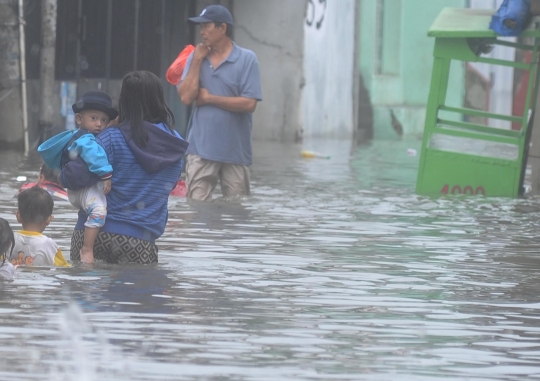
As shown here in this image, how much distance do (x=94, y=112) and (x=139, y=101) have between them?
0.26 meters

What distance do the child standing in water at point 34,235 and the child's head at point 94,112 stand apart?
43cm

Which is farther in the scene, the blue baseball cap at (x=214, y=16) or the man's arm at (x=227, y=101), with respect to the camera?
the man's arm at (x=227, y=101)

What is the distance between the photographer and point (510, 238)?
9219mm

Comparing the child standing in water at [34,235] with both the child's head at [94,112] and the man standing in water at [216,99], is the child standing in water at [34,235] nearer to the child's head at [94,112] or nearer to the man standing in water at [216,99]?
the child's head at [94,112]

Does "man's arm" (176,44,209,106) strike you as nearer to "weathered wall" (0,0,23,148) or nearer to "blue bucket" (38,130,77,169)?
"blue bucket" (38,130,77,169)

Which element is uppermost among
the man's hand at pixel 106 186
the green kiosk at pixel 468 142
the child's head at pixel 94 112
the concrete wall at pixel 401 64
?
the child's head at pixel 94 112

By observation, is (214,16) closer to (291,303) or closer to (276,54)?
(291,303)

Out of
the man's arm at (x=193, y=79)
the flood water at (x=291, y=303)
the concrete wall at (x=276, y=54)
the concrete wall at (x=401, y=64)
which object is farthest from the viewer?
the concrete wall at (x=401, y=64)

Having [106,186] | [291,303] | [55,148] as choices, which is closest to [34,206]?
[55,148]

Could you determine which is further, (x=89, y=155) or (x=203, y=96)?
(x=203, y=96)

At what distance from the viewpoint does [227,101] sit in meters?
11.0

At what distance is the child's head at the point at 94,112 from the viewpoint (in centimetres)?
686

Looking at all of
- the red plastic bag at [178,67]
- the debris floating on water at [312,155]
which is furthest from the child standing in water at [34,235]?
the debris floating on water at [312,155]

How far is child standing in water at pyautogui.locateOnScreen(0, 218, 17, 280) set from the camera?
634 cm
